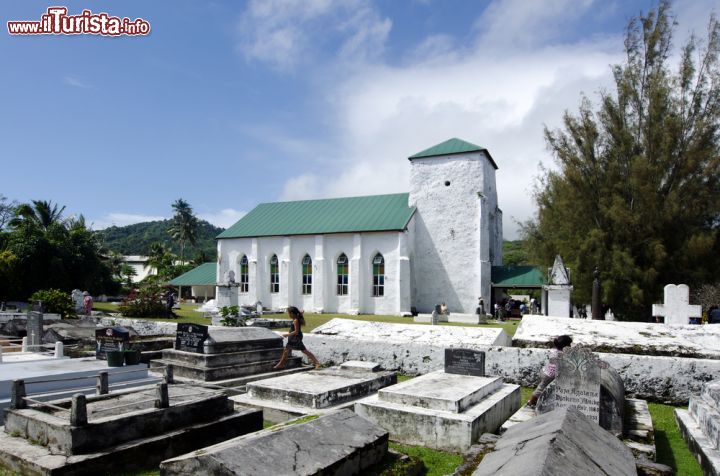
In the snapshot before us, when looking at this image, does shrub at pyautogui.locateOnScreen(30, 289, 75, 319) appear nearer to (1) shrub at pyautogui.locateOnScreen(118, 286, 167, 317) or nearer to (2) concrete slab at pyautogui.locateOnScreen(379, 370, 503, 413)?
(1) shrub at pyautogui.locateOnScreen(118, 286, 167, 317)

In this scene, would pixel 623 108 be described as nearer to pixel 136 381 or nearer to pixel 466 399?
pixel 466 399

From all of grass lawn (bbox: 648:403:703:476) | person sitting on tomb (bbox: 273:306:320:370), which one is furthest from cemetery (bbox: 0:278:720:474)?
person sitting on tomb (bbox: 273:306:320:370)

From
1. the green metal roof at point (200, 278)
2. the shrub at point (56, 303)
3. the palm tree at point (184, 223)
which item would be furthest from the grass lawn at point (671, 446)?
the palm tree at point (184, 223)

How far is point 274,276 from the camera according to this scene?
35750mm

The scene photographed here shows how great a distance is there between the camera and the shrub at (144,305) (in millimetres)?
22188

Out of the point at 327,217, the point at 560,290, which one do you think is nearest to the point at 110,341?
the point at 560,290

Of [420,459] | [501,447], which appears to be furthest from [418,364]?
[501,447]

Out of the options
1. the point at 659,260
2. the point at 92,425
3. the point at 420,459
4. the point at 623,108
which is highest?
the point at 623,108

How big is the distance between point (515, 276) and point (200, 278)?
27700 millimetres

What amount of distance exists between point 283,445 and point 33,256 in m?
31.7

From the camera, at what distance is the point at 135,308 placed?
22203 mm

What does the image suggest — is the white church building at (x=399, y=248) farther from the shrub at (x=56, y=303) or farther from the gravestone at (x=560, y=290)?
the shrub at (x=56, y=303)

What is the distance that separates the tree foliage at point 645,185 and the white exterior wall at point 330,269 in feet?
36.5

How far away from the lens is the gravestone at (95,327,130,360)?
30.7 ft
